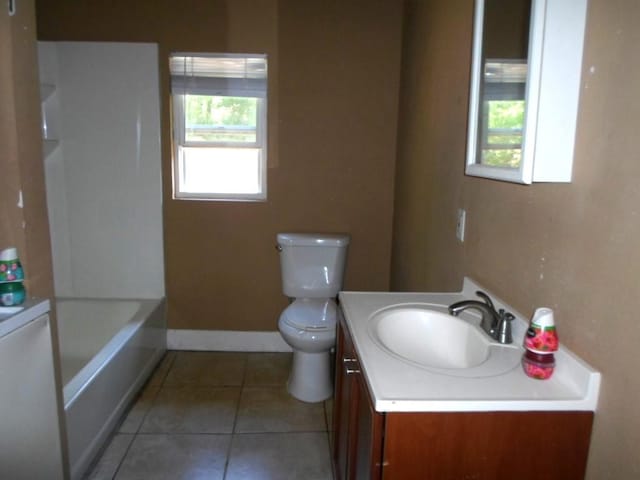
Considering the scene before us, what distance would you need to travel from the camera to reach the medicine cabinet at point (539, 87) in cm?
98

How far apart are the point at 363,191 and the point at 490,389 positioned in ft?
6.91

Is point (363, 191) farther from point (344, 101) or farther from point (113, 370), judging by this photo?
point (113, 370)

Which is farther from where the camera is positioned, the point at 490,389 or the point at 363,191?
the point at 363,191

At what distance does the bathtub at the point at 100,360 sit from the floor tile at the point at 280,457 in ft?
1.98

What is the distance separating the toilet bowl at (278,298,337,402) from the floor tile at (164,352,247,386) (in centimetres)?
41

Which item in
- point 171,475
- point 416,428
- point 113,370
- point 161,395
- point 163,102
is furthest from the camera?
point 163,102

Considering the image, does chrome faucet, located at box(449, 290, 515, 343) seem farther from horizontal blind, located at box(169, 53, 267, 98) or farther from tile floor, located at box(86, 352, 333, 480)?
horizontal blind, located at box(169, 53, 267, 98)

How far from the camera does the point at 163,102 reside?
286cm

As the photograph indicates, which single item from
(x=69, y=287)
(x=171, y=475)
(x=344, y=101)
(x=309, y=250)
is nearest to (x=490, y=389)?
(x=171, y=475)

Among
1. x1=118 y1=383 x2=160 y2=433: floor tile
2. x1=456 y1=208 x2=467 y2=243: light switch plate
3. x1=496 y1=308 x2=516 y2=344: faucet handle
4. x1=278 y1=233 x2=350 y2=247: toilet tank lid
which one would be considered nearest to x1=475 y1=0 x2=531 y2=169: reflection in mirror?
x1=456 y1=208 x2=467 y2=243: light switch plate

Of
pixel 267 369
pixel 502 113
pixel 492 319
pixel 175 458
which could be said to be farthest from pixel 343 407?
pixel 267 369

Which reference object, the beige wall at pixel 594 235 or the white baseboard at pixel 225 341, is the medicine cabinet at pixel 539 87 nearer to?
the beige wall at pixel 594 235

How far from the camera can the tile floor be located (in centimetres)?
197

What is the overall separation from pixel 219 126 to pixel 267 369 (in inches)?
62.3
